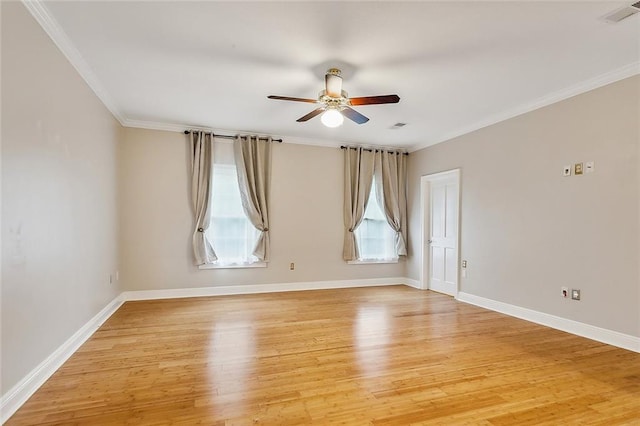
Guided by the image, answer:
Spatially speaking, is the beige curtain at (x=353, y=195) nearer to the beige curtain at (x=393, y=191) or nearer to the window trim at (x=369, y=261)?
the window trim at (x=369, y=261)

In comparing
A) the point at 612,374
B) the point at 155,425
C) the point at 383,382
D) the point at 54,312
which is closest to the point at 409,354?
the point at 383,382

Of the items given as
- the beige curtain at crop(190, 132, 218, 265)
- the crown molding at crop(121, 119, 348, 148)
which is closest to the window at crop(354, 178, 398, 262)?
the crown molding at crop(121, 119, 348, 148)

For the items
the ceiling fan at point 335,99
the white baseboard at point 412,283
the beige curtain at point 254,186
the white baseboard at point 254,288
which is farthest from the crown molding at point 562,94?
the beige curtain at point 254,186

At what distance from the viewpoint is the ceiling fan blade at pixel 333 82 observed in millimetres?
3191

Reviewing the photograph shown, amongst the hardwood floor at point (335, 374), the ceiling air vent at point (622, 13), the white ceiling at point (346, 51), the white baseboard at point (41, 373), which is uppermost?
the ceiling air vent at point (622, 13)

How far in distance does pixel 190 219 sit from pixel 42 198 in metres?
2.91

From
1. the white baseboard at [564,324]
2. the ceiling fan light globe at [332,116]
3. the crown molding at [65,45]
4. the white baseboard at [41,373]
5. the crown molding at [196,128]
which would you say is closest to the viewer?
the white baseboard at [41,373]

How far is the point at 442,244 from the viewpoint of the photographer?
5.80 metres

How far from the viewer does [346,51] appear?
9.50 feet

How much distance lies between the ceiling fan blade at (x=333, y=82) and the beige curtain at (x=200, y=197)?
9.34 ft

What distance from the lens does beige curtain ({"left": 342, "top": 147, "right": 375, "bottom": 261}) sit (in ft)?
20.1

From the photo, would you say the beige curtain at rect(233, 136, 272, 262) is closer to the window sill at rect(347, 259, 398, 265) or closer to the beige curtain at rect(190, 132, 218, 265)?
the beige curtain at rect(190, 132, 218, 265)

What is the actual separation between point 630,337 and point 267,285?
15.4 feet

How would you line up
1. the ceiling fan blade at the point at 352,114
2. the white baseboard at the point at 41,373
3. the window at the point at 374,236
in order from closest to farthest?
the white baseboard at the point at 41,373 → the ceiling fan blade at the point at 352,114 → the window at the point at 374,236
